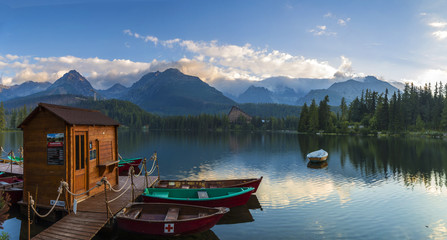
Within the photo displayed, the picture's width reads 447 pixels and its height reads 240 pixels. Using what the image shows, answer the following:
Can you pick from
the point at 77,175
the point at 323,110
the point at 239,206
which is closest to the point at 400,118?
the point at 323,110

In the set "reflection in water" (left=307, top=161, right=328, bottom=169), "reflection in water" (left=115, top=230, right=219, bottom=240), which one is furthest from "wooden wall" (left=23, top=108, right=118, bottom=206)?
"reflection in water" (left=307, top=161, right=328, bottom=169)

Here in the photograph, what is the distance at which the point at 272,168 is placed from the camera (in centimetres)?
4153

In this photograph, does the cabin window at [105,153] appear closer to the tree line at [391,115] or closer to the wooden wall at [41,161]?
the wooden wall at [41,161]

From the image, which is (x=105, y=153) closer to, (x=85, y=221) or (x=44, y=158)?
(x=44, y=158)

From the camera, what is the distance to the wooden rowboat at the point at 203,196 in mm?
18641

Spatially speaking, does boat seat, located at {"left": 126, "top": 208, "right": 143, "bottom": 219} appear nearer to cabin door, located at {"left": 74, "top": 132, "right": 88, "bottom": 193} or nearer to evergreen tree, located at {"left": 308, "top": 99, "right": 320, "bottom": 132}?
cabin door, located at {"left": 74, "top": 132, "right": 88, "bottom": 193}

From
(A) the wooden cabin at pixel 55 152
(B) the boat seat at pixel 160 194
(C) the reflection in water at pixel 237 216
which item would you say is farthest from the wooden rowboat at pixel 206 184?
(A) the wooden cabin at pixel 55 152

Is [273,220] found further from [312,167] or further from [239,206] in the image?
[312,167]

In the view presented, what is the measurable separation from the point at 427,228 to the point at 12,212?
2999cm

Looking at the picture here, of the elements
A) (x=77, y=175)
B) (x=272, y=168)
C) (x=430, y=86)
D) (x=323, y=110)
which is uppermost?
(x=430, y=86)

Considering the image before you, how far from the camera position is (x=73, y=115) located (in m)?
17.0

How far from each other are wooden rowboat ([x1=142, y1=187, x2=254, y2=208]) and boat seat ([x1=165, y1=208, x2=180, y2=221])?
2.08 m

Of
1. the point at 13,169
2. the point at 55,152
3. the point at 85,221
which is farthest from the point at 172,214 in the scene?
Result: the point at 13,169

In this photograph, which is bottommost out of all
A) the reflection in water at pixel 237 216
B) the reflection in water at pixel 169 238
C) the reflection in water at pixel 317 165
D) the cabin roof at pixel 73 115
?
the reflection in water at pixel 317 165
